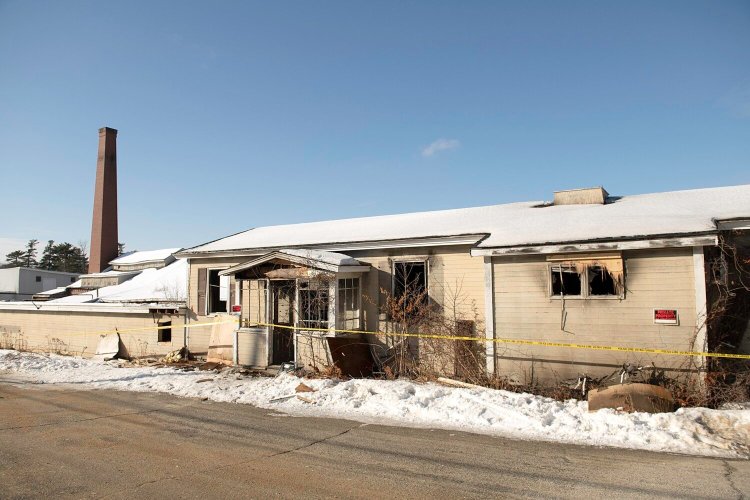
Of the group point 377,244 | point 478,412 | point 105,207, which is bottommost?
point 478,412

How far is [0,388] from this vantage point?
40.3ft

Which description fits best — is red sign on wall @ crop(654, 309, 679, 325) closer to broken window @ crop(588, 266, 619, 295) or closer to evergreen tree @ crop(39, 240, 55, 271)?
broken window @ crop(588, 266, 619, 295)

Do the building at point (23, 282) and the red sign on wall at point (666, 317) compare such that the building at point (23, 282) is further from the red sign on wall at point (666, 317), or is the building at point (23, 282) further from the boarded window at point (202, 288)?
the red sign on wall at point (666, 317)

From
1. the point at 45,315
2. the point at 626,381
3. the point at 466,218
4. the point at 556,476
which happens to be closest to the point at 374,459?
the point at 556,476

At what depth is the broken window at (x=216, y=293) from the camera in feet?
56.1

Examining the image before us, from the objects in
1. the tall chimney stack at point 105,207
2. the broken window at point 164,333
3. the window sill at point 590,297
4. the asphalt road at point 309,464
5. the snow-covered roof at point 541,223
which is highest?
the tall chimney stack at point 105,207

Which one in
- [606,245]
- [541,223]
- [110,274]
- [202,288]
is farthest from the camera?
[110,274]

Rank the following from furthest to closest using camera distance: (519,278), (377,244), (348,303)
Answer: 1. (348,303)
2. (377,244)
3. (519,278)

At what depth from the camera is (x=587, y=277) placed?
10234mm

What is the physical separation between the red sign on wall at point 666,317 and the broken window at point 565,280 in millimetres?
1464

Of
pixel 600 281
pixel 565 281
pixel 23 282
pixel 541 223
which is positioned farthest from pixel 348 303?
pixel 23 282

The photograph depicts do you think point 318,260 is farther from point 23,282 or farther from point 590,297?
point 23,282

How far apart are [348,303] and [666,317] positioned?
755cm

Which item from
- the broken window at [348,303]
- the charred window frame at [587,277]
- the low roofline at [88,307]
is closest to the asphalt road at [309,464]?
the charred window frame at [587,277]
